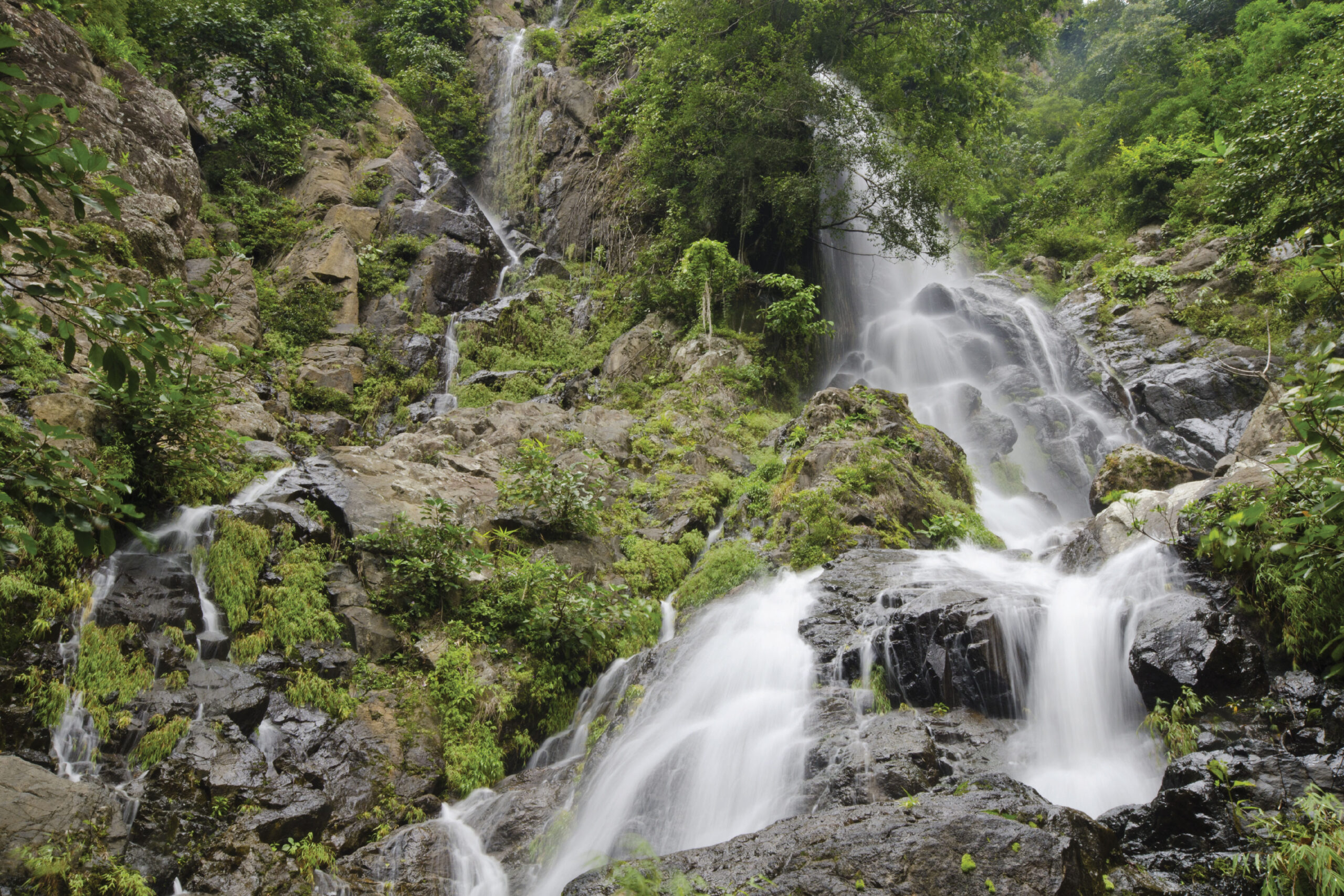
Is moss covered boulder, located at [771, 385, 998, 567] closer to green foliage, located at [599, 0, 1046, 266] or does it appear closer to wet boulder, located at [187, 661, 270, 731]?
wet boulder, located at [187, 661, 270, 731]

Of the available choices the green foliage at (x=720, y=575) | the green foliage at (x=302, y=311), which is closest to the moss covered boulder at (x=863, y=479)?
the green foliage at (x=720, y=575)

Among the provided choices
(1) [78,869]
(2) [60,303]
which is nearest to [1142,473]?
(2) [60,303]

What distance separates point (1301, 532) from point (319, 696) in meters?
8.34

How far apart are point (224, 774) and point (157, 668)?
126cm

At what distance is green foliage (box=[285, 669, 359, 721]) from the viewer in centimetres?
677

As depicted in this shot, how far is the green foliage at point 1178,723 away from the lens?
4.81 m

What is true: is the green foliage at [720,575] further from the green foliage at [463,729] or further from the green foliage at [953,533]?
the green foliage at [463,729]

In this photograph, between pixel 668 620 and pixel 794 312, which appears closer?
pixel 668 620

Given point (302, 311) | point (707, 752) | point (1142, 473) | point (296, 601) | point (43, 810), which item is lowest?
point (43, 810)

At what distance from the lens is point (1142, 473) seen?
32.2 feet

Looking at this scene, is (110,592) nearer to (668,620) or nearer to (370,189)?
(668,620)

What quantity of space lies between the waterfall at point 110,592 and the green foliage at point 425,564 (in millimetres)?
1487

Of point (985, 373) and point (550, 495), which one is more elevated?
point (985, 373)

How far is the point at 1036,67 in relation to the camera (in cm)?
3581
